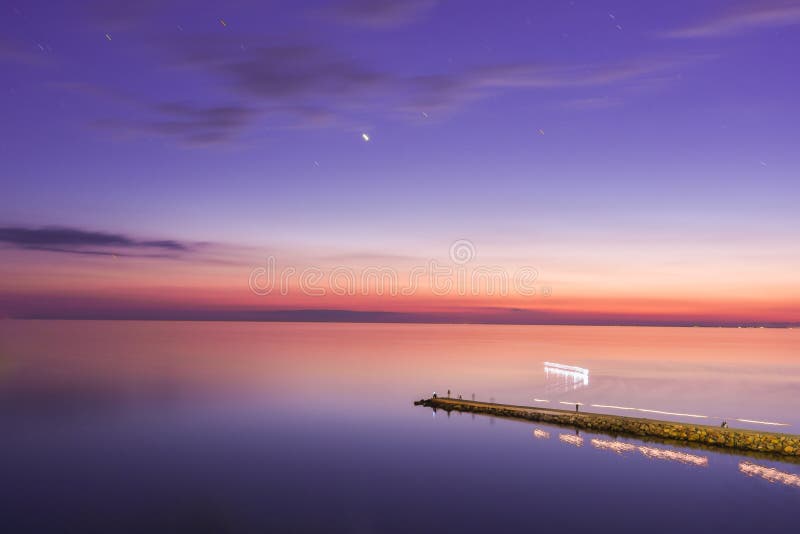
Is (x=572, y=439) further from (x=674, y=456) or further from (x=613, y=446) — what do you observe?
(x=674, y=456)

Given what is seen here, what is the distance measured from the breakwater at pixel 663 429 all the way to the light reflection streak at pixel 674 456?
4.30 metres

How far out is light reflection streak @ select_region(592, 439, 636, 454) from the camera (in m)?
54.4

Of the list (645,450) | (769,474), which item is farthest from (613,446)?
(769,474)

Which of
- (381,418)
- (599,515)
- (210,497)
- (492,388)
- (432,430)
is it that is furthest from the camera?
(492,388)

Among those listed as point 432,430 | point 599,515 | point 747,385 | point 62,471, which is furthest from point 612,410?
point 62,471

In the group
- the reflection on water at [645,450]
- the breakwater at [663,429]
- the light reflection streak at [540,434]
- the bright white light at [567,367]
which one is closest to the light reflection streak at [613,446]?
the reflection on water at [645,450]

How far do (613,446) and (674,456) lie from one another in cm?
571

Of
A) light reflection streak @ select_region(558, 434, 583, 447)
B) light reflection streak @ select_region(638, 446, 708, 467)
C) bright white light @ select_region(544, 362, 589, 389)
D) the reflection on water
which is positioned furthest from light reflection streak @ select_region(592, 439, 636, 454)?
bright white light @ select_region(544, 362, 589, 389)

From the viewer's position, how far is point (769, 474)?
45906 mm

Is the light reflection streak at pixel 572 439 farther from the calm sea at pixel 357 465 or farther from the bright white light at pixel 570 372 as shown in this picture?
the bright white light at pixel 570 372

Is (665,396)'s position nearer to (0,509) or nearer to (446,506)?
(446,506)

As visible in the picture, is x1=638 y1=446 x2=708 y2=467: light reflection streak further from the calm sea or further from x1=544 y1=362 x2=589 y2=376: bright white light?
x1=544 y1=362 x2=589 y2=376: bright white light

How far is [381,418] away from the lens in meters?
73.9

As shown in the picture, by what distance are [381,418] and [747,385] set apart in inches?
3405
